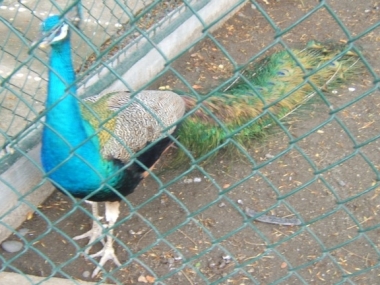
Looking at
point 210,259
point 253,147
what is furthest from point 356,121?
point 210,259

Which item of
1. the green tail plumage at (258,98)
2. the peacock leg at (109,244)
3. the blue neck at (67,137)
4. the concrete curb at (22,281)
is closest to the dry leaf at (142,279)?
the peacock leg at (109,244)

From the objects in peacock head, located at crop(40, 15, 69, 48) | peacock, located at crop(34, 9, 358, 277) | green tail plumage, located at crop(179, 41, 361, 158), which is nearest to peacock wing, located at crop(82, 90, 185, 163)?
peacock, located at crop(34, 9, 358, 277)

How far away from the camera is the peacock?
185cm

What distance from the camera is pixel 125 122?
2.31 metres

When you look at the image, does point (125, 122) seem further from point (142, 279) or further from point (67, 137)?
point (142, 279)

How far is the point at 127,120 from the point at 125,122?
0.02 meters

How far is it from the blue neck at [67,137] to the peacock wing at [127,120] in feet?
0.21

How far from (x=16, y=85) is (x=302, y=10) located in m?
2.23

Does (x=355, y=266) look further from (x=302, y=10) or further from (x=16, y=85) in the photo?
(x=302, y=10)

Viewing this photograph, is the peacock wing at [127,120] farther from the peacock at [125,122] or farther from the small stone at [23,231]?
the small stone at [23,231]

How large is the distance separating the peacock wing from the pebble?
0.63 m

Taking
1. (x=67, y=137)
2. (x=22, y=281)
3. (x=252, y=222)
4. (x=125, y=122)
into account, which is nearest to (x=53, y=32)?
(x=67, y=137)

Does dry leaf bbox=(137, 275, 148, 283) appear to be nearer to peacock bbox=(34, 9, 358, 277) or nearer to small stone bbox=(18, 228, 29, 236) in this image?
peacock bbox=(34, 9, 358, 277)

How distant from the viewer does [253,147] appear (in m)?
2.87
